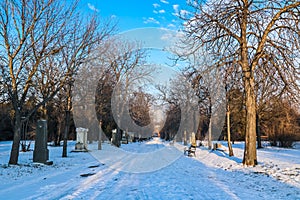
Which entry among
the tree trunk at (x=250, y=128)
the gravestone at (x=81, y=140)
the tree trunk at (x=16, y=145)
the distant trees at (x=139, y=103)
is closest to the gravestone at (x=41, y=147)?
the tree trunk at (x=16, y=145)

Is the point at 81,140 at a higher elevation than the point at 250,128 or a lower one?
lower

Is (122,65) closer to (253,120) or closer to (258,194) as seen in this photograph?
(253,120)

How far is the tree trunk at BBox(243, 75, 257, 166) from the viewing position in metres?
11.7

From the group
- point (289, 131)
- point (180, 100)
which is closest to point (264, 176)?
point (289, 131)

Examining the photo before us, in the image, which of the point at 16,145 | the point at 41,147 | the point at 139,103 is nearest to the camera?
the point at 16,145

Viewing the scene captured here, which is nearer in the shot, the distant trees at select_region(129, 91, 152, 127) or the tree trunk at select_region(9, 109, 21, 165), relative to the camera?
the tree trunk at select_region(9, 109, 21, 165)

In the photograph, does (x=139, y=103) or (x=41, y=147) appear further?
(x=139, y=103)

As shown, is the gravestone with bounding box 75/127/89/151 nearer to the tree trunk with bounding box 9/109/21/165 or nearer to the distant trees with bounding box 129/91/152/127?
the tree trunk with bounding box 9/109/21/165

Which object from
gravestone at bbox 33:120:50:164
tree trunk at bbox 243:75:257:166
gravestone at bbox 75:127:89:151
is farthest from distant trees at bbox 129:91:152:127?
tree trunk at bbox 243:75:257:166

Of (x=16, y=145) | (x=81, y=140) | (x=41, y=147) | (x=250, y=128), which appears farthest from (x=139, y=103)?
(x=250, y=128)

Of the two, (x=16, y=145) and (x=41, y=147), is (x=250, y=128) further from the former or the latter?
(x=16, y=145)

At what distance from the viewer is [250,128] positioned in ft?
38.9

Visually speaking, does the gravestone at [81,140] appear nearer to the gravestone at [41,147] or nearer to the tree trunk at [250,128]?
the gravestone at [41,147]

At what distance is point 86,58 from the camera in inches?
593
